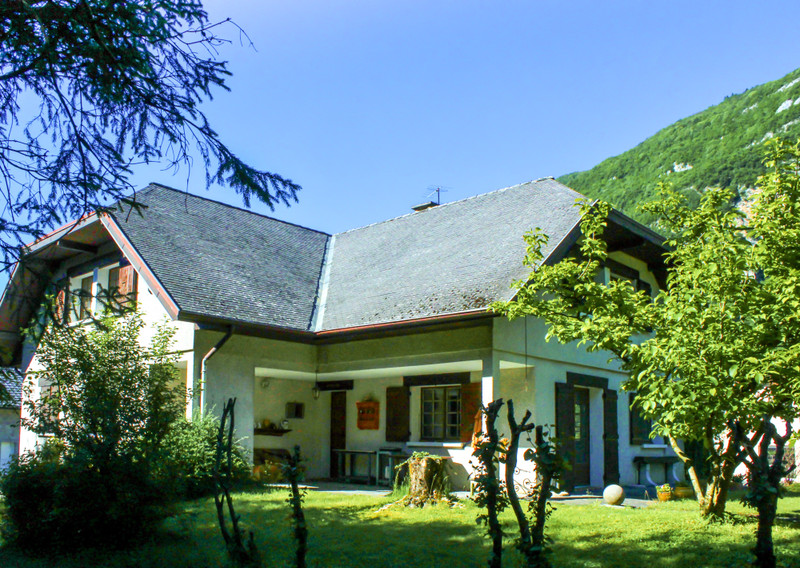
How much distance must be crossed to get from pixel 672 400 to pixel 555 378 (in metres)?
5.77

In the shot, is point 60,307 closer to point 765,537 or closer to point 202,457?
point 202,457

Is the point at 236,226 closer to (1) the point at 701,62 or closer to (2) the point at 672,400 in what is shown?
(2) the point at 672,400

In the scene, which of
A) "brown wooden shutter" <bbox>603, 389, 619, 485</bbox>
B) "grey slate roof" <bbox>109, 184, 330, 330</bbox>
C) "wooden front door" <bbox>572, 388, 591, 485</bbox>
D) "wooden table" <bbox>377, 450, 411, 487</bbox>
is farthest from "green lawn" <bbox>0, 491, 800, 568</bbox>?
"brown wooden shutter" <bbox>603, 389, 619, 485</bbox>

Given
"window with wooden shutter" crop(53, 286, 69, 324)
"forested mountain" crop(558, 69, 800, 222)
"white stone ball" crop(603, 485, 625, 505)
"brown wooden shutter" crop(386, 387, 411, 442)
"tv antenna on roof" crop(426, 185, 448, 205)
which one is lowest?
"white stone ball" crop(603, 485, 625, 505)

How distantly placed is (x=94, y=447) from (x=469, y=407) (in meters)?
7.16

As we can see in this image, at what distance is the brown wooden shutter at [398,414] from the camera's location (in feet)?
47.4

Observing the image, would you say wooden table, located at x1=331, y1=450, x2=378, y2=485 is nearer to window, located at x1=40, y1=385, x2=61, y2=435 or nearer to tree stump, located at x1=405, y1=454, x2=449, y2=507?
Answer: tree stump, located at x1=405, y1=454, x2=449, y2=507

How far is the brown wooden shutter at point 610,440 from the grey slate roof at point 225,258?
6.03 m

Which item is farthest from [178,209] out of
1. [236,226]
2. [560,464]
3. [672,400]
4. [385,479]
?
[560,464]

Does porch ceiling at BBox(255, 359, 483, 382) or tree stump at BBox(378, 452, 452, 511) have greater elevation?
porch ceiling at BBox(255, 359, 483, 382)

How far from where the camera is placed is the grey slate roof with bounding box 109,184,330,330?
13070 millimetres

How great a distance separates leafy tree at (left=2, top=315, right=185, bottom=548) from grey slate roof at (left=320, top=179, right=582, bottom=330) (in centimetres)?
501

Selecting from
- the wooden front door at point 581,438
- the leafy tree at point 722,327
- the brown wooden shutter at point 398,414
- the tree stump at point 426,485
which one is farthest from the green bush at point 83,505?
the wooden front door at point 581,438

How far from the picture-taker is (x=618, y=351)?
8.91 metres
